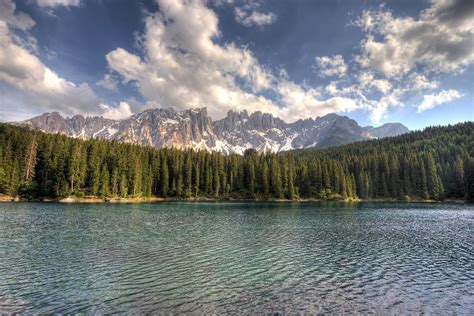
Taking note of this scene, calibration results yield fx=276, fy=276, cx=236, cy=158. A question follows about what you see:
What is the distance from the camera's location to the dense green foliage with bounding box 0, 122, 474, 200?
106625 mm

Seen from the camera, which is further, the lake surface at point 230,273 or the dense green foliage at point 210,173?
the dense green foliage at point 210,173

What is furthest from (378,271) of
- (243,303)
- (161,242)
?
(161,242)

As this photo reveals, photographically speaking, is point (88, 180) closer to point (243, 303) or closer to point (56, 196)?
point (56, 196)

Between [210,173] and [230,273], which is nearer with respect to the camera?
[230,273]

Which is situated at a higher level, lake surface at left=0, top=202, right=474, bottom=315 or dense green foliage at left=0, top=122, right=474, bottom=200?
dense green foliage at left=0, top=122, right=474, bottom=200

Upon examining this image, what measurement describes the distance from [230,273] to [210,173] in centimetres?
13711

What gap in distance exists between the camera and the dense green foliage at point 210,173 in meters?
107

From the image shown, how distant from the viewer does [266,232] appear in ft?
134

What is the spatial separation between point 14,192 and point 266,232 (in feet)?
334

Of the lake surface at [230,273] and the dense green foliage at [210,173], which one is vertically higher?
the dense green foliage at [210,173]

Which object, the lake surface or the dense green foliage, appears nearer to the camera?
the lake surface

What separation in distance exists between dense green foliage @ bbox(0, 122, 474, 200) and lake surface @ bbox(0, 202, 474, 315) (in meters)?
79.9

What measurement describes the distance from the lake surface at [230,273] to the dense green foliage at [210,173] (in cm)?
7993

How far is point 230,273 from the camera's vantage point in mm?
21047
